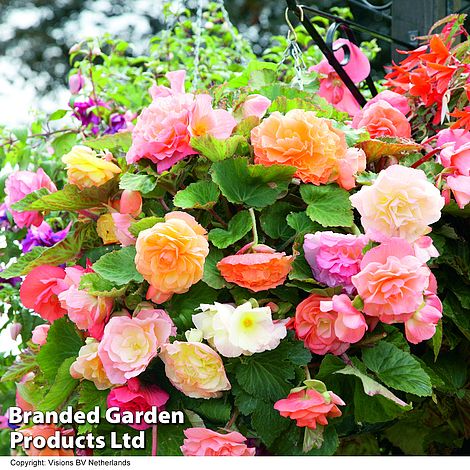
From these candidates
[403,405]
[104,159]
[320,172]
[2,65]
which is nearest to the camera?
[403,405]

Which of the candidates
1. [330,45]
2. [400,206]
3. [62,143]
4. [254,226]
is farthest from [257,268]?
[62,143]

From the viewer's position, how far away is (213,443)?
29.7 inches

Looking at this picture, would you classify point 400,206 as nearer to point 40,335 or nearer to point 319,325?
point 319,325

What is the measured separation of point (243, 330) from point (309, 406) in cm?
10

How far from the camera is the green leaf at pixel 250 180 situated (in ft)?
2.71

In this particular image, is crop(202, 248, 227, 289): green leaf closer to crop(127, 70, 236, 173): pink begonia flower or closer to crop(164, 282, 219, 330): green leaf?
crop(164, 282, 219, 330): green leaf

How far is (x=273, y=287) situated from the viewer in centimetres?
78

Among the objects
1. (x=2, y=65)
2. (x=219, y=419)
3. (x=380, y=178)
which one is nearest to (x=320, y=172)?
(x=380, y=178)

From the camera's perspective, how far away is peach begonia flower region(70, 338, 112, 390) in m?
0.79

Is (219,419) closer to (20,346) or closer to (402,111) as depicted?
(402,111)

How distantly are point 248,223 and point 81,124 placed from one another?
0.75 metres

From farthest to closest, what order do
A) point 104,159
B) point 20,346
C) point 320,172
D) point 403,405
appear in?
point 20,346, point 104,159, point 320,172, point 403,405

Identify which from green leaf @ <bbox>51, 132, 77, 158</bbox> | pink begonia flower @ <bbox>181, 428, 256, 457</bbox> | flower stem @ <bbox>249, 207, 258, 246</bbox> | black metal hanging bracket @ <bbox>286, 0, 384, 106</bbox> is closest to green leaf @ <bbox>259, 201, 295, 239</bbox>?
flower stem @ <bbox>249, 207, 258, 246</bbox>

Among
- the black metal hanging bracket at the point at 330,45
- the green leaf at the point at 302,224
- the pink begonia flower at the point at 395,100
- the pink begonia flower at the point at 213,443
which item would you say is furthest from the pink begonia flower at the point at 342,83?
the pink begonia flower at the point at 213,443
